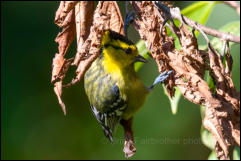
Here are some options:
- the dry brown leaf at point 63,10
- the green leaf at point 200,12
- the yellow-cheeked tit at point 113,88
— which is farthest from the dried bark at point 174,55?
the yellow-cheeked tit at point 113,88

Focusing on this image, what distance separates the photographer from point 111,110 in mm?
3266

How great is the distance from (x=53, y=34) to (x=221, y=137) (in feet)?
11.0

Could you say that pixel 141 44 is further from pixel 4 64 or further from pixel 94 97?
pixel 4 64

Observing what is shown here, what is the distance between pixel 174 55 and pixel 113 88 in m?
0.98

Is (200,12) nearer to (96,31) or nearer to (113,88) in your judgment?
(96,31)

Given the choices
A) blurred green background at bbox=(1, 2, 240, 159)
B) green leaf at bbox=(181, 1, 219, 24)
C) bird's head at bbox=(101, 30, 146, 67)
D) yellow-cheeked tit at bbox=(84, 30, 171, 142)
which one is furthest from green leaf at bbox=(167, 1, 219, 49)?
blurred green background at bbox=(1, 2, 240, 159)

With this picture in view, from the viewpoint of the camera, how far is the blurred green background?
15.8 ft

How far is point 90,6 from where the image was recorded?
253 cm

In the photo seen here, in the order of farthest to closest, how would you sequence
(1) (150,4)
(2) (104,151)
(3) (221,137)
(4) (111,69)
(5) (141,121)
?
1. (2) (104,151)
2. (5) (141,121)
3. (4) (111,69)
4. (1) (150,4)
5. (3) (221,137)

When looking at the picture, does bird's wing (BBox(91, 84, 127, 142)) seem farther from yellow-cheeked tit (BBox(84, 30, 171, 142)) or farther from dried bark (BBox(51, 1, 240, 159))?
dried bark (BBox(51, 1, 240, 159))

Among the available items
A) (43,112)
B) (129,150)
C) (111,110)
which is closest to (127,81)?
(111,110)

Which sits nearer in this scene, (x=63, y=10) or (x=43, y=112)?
(x=63, y=10)

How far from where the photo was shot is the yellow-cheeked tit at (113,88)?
315 centimetres

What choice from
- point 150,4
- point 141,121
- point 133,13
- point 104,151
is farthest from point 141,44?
point 104,151
